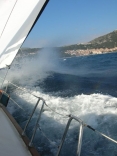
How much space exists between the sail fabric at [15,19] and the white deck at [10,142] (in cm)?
127

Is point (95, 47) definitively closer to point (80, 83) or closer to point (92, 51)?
point (92, 51)

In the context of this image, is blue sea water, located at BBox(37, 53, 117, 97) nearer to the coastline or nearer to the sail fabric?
the sail fabric

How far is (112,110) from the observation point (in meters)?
6.85

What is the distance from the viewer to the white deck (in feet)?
7.50

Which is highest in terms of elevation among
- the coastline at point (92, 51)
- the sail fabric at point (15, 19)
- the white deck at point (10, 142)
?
the coastline at point (92, 51)

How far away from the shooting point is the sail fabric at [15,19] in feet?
7.62

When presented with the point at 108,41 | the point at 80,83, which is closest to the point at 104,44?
the point at 108,41

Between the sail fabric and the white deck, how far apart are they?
127 cm

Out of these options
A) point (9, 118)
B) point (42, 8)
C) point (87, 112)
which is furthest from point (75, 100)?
point (42, 8)

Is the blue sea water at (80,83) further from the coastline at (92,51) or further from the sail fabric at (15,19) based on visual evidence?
the coastline at (92,51)

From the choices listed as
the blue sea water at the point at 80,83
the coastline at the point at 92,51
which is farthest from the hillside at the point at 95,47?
the blue sea water at the point at 80,83

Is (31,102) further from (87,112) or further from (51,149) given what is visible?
(51,149)

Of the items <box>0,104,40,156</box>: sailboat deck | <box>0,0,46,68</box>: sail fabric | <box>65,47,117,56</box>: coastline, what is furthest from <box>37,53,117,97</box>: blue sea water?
<box>65,47,117,56</box>: coastline

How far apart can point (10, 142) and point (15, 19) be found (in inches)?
69.9
